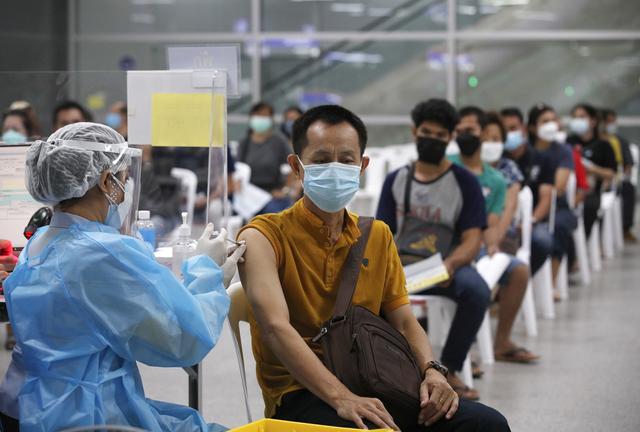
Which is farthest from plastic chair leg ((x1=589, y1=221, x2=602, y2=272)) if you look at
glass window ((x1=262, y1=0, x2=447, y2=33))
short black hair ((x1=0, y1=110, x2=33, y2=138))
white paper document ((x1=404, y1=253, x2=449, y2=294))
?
short black hair ((x1=0, y1=110, x2=33, y2=138))

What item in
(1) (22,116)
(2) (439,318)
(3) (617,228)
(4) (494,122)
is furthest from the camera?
(3) (617,228)

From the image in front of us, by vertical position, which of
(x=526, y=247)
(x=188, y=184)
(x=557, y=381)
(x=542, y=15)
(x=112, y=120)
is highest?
(x=542, y=15)

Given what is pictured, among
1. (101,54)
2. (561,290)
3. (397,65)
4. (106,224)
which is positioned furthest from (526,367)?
(101,54)

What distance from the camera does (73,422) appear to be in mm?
2162

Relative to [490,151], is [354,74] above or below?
above

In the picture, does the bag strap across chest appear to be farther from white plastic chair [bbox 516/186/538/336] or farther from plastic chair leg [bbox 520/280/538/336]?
plastic chair leg [bbox 520/280/538/336]

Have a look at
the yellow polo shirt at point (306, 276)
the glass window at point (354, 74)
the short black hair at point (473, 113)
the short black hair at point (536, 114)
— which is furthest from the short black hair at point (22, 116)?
the glass window at point (354, 74)

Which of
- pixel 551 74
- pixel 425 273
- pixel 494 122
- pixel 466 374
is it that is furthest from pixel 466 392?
pixel 551 74

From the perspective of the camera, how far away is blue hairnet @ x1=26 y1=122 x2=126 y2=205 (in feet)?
7.45

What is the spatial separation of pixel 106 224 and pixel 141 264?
227 mm

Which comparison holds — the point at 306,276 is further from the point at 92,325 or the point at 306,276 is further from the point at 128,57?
the point at 128,57

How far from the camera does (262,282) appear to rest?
2.60m

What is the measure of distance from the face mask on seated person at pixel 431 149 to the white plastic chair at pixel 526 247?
4.98 ft

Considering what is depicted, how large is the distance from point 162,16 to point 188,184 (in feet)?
23.2
